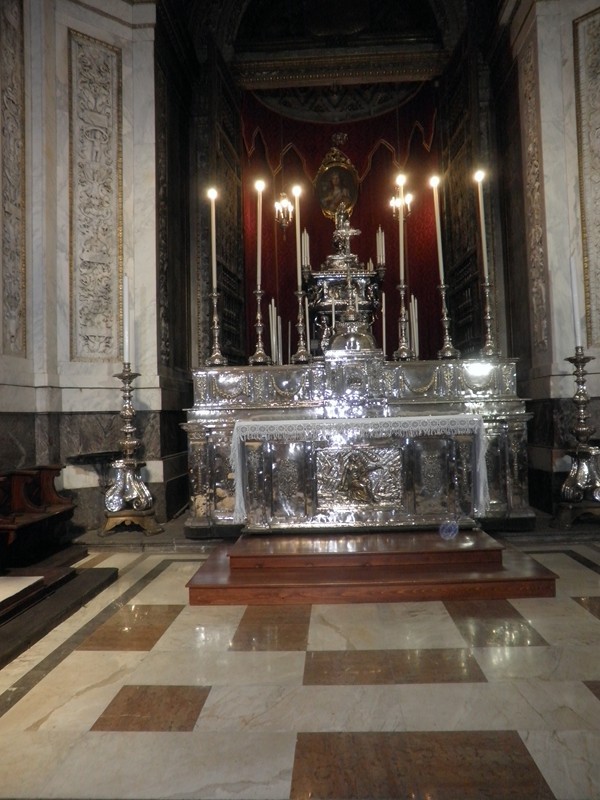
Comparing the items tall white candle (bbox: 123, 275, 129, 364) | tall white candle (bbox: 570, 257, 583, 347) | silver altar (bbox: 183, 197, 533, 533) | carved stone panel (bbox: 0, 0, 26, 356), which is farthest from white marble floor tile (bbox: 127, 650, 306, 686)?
tall white candle (bbox: 570, 257, 583, 347)

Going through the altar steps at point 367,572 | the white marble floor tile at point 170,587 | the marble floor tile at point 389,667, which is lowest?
the marble floor tile at point 389,667

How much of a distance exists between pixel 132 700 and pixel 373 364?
10.5 feet

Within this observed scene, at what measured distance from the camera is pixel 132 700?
2.25 meters

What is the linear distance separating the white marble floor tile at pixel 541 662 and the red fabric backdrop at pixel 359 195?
5.36 m

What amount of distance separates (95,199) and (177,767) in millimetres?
5062

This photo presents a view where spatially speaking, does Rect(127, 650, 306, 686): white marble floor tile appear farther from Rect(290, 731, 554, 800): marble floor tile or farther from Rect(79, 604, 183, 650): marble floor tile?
Rect(290, 731, 554, 800): marble floor tile

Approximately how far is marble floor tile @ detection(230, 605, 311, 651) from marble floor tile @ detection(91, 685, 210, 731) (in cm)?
49

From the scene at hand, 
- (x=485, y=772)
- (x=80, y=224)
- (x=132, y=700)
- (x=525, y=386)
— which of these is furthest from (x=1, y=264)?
(x=525, y=386)

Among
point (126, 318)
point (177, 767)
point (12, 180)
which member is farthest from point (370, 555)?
point (12, 180)

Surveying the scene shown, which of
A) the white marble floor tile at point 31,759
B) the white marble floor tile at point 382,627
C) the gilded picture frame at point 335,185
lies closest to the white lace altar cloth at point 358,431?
the white marble floor tile at point 382,627

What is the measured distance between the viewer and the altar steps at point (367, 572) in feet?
11.1

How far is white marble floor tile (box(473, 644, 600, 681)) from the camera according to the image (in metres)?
2.37

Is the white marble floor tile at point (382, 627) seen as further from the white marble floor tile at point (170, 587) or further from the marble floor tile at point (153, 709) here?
the white marble floor tile at point (170, 587)

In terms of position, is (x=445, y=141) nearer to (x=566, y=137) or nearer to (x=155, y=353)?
(x=566, y=137)
